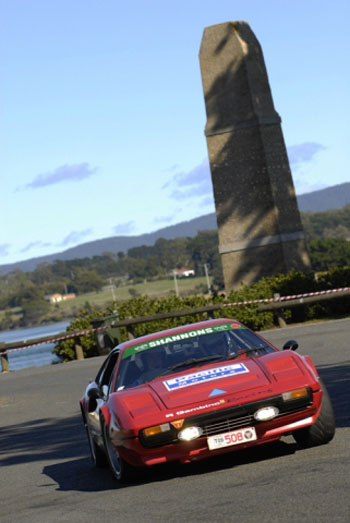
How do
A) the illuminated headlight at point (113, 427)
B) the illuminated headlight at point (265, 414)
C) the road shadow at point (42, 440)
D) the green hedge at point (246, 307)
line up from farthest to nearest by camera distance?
the green hedge at point (246, 307) → the road shadow at point (42, 440) → the illuminated headlight at point (113, 427) → the illuminated headlight at point (265, 414)

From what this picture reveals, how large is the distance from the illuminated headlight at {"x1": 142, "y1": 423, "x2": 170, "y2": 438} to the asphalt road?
46 cm

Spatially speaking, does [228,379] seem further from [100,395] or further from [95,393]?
[95,393]

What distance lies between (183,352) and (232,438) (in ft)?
4.92

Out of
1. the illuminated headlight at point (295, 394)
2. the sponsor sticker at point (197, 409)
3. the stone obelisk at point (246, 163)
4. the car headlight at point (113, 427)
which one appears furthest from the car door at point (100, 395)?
the stone obelisk at point (246, 163)

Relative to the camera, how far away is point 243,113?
3675cm

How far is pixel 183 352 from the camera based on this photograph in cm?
968

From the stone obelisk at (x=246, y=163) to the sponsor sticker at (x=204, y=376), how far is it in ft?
89.1

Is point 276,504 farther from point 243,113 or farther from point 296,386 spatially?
point 243,113

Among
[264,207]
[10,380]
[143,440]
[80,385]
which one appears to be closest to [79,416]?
[80,385]

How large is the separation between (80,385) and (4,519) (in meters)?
13.4

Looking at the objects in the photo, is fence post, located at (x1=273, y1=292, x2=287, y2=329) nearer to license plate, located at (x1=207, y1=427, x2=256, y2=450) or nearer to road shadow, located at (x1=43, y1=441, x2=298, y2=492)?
road shadow, located at (x1=43, y1=441, x2=298, y2=492)

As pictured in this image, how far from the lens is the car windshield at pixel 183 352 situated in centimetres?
939

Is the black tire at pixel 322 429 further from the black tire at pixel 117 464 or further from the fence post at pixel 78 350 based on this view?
the fence post at pixel 78 350

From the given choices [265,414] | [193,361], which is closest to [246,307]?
[193,361]
